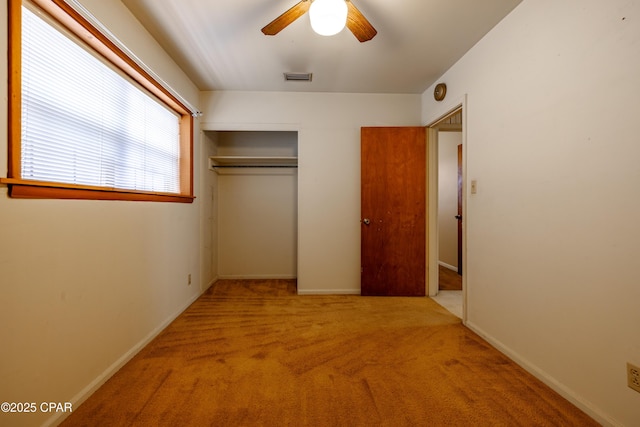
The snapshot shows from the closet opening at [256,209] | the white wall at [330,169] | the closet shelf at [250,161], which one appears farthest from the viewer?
the closet opening at [256,209]

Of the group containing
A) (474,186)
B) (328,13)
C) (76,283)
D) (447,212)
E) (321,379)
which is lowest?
(321,379)

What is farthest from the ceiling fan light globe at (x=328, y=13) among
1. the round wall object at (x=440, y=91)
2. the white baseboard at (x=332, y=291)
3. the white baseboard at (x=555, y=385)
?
the white baseboard at (x=332, y=291)

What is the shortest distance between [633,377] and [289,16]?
2593 millimetres

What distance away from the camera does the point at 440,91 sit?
2.90m

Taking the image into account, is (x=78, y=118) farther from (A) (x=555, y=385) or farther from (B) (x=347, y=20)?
(A) (x=555, y=385)

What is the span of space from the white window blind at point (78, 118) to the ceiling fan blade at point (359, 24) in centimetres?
160

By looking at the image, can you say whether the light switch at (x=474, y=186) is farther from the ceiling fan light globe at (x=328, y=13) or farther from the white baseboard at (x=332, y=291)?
the white baseboard at (x=332, y=291)

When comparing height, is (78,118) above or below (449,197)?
above

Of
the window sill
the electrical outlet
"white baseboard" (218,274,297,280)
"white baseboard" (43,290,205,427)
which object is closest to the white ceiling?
the window sill

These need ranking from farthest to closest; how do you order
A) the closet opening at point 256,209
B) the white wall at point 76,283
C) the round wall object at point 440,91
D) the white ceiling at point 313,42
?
the closet opening at point 256,209 < the round wall object at point 440,91 < the white ceiling at point 313,42 < the white wall at point 76,283

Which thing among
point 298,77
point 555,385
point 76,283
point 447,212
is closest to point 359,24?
point 298,77

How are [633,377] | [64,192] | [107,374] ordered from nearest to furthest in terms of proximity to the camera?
[633,377] < [64,192] < [107,374]

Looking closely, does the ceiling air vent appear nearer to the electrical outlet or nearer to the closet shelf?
the closet shelf

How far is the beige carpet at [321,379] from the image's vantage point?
1.39 metres
